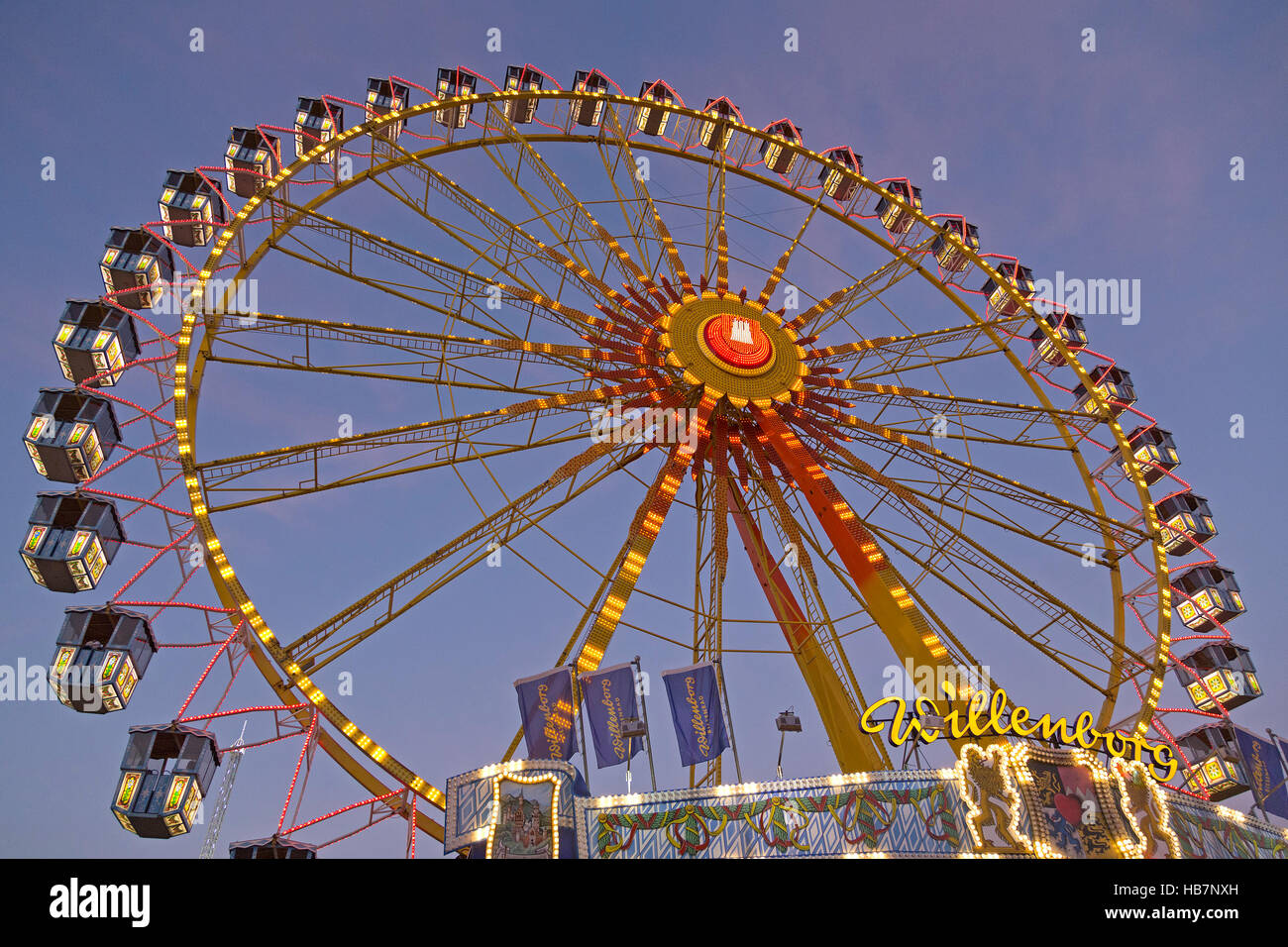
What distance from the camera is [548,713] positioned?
13.0 metres

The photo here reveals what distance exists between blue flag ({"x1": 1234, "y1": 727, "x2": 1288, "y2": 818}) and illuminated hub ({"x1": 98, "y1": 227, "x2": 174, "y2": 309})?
73.7 feet

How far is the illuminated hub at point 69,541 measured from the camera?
43.7 feet

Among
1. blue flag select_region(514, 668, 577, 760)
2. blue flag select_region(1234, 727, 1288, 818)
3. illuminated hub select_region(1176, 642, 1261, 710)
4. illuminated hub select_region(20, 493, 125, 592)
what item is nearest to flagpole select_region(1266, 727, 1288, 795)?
blue flag select_region(1234, 727, 1288, 818)

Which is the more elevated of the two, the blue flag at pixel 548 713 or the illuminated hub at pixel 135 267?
the illuminated hub at pixel 135 267

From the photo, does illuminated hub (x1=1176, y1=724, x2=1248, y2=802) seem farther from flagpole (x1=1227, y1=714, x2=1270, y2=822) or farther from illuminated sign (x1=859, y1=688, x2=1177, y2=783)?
illuminated sign (x1=859, y1=688, x2=1177, y2=783)

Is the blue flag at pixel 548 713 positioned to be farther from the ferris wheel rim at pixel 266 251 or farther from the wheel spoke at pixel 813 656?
the wheel spoke at pixel 813 656

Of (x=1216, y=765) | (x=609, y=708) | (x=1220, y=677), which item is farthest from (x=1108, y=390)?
(x=609, y=708)

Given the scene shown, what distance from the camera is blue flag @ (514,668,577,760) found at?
12828 millimetres

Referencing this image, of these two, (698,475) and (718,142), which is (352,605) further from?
(718,142)

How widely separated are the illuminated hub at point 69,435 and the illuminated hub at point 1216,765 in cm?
2163
